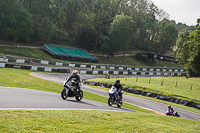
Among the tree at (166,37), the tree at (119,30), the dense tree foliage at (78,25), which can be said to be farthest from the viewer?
the tree at (166,37)

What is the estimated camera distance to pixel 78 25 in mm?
88812

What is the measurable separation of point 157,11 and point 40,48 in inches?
2704

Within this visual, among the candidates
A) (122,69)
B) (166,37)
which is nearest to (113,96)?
(122,69)

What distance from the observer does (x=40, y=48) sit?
225 ft

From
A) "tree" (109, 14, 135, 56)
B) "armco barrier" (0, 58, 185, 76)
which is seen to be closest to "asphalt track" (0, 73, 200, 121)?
"armco barrier" (0, 58, 185, 76)

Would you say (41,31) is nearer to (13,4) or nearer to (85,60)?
(13,4)

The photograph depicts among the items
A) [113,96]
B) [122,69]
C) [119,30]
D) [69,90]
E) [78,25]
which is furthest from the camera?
[78,25]

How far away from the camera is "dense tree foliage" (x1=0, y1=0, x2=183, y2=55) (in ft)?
210

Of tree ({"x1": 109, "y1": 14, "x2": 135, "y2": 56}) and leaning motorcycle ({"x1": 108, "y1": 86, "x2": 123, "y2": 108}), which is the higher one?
tree ({"x1": 109, "y1": 14, "x2": 135, "y2": 56})

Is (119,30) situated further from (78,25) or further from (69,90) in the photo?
(69,90)

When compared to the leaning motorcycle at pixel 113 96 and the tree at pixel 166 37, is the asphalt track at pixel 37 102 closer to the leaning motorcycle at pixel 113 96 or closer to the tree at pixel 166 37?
the leaning motorcycle at pixel 113 96

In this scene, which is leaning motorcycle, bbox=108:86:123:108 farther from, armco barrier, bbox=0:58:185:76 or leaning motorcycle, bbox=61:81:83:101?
armco barrier, bbox=0:58:185:76

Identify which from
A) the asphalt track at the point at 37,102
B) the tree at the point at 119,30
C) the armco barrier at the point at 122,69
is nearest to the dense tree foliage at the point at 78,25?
the tree at the point at 119,30

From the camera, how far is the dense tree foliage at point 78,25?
63938 mm
